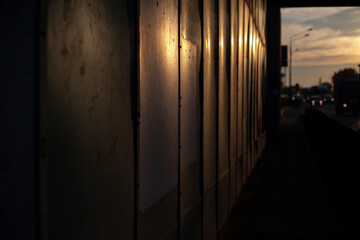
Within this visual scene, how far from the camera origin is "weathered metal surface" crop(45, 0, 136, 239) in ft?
5.45

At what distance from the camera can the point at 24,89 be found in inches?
59.9

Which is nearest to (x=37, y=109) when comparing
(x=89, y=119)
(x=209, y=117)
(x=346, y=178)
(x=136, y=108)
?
(x=89, y=119)

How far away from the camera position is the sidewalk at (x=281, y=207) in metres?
6.03

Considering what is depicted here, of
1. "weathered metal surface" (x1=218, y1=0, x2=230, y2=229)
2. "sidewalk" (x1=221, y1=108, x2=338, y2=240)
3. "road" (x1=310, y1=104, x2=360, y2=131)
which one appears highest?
"weathered metal surface" (x1=218, y1=0, x2=230, y2=229)

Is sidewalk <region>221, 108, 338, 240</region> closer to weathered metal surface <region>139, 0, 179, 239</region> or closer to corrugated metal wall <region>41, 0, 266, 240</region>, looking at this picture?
corrugated metal wall <region>41, 0, 266, 240</region>

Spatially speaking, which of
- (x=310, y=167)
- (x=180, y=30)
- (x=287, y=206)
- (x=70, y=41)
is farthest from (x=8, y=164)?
(x=310, y=167)

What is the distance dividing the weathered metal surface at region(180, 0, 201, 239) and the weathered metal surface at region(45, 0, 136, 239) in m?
1.28

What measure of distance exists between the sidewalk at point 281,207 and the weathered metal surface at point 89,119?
13.4 feet

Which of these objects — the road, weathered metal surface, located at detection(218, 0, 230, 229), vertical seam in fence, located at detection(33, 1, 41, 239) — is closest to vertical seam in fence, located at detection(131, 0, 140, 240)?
vertical seam in fence, located at detection(33, 1, 41, 239)

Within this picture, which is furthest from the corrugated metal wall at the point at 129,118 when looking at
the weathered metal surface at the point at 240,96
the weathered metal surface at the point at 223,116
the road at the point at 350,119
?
the road at the point at 350,119

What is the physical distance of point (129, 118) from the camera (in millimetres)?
2436

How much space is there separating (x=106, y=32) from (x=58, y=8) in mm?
453

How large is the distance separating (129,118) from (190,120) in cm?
164

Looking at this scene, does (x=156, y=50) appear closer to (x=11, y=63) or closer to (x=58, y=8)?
(x=58, y=8)
